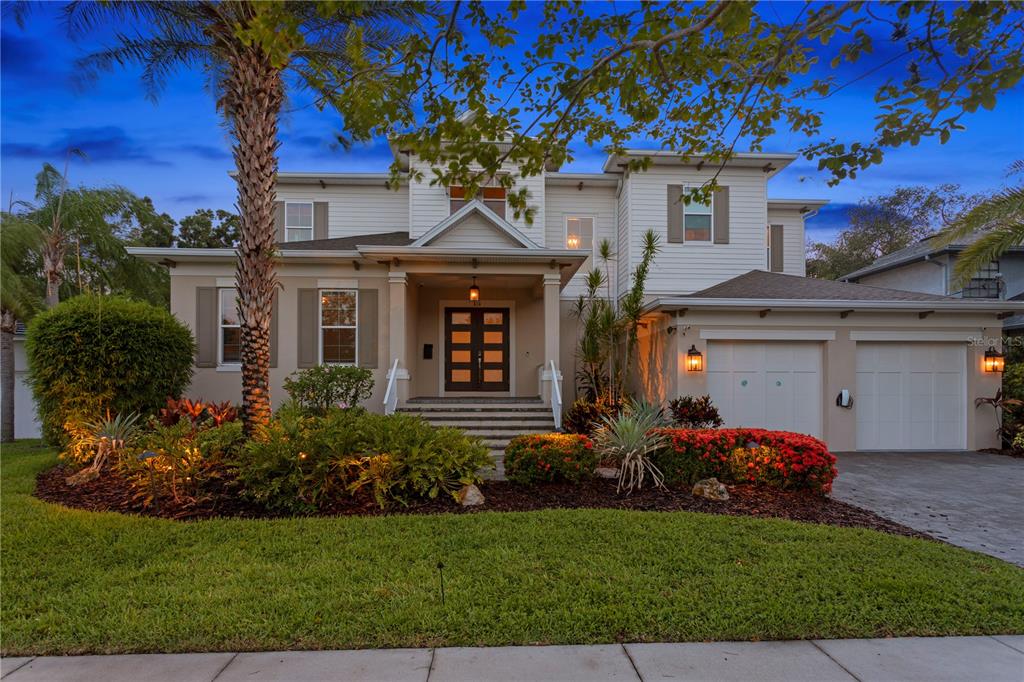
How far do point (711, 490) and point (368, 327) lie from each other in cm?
753

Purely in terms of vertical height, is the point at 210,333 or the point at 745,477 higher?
the point at 210,333

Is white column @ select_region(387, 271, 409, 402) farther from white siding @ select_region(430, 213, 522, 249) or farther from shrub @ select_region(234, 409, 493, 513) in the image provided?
shrub @ select_region(234, 409, 493, 513)

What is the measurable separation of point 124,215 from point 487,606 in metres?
22.7

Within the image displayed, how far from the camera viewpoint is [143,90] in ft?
28.2

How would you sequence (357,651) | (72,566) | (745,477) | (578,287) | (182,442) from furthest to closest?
(578,287), (745,477), (182,442), (72,566), (357,651)

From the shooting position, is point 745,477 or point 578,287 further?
point 578,287

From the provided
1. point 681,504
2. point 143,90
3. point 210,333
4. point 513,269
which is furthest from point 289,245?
point 681,504

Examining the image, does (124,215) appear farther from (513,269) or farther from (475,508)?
(475,508)

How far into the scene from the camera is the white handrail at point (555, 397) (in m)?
9.72

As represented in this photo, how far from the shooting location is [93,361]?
8.08m

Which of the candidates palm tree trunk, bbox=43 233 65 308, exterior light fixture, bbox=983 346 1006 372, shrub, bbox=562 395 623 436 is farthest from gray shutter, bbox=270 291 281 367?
exterior light fixture, bbox=983 346 1006 372

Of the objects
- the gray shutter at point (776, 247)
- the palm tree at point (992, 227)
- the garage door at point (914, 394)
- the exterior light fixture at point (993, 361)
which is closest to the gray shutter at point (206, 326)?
the garage door at point (914, 394)

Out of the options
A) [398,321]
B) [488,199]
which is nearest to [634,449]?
[398,321]

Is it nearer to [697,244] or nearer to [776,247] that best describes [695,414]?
[697,244]
